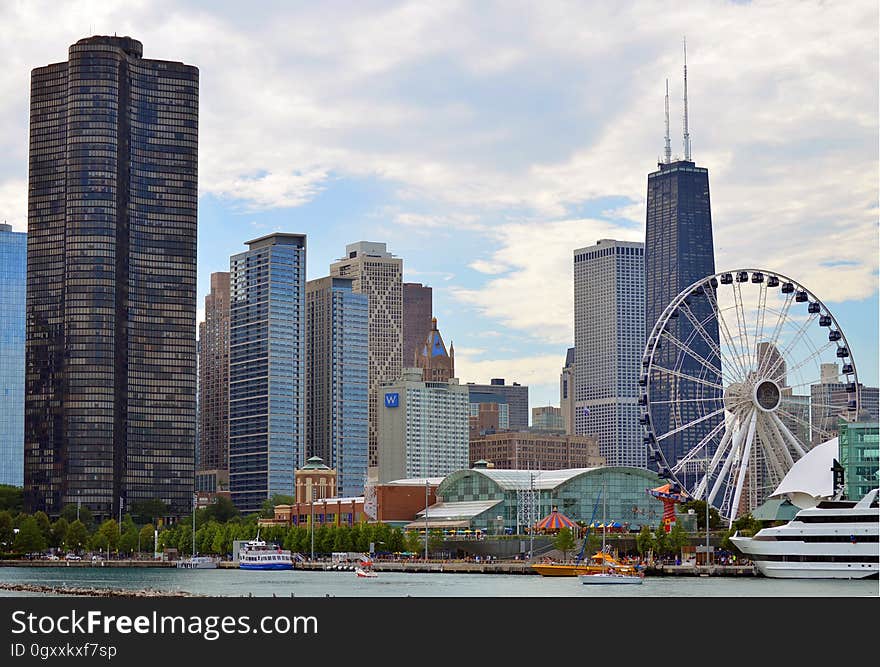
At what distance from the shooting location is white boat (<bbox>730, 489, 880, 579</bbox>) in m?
124

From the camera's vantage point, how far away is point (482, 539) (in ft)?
646

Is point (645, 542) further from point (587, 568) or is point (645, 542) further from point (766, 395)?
point (766, 395)

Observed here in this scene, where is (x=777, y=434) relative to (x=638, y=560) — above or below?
above

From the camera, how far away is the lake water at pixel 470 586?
364 ft

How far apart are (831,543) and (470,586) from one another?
96.3ft

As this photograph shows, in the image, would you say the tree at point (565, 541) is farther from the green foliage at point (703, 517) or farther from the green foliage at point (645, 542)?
the green foliage at point (703, 517)
